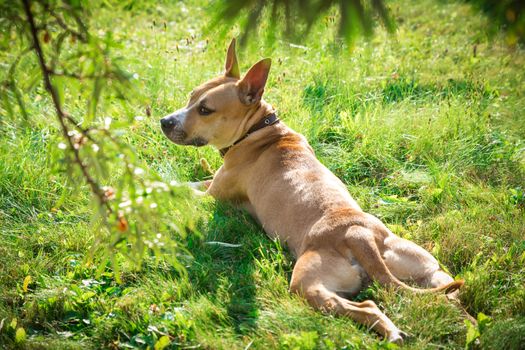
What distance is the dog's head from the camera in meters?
5.02

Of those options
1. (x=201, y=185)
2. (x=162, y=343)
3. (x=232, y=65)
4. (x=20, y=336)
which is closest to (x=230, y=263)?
(x=162, y=343)

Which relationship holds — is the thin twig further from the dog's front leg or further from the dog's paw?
the dog's front leg

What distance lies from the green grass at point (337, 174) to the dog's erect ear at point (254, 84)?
0.64 m

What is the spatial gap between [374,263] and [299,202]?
820mm

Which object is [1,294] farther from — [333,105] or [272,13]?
[333,105]

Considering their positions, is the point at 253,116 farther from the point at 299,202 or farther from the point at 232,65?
the point at 299,202

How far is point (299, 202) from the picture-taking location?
4.35 metres

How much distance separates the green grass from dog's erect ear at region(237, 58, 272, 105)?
0.64 meters

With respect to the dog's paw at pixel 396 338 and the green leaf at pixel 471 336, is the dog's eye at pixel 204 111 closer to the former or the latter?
the dog's paw at pixel 396 338

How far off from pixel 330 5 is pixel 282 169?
6.20 ft

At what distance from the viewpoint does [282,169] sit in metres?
4.71

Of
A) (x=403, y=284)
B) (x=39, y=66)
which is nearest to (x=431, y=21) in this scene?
(x=403, y=284)

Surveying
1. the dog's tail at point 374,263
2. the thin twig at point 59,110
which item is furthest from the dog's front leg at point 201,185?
the thin twig at point 59,110

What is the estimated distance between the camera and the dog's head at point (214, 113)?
198 inches
